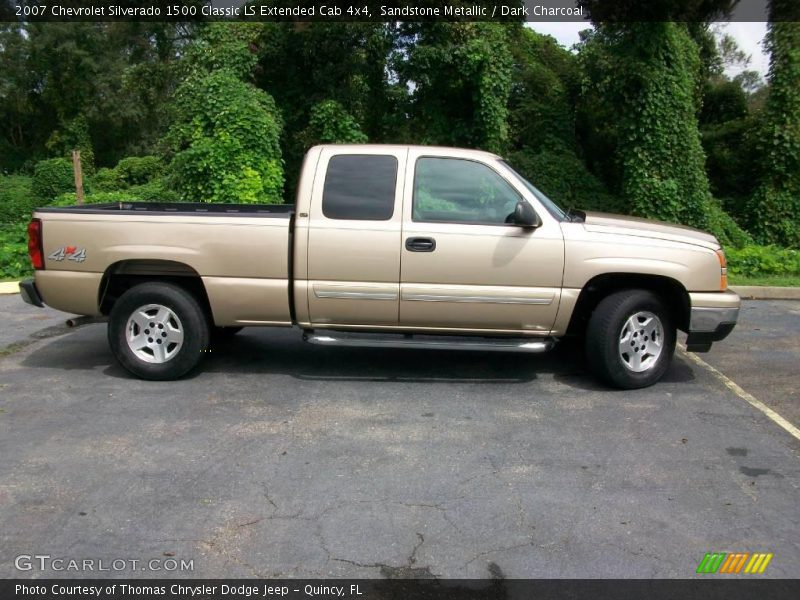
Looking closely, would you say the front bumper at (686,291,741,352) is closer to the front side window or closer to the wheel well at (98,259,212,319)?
the front side window

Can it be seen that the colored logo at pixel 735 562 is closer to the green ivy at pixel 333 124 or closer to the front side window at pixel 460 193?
the front side window at pixel 460 193

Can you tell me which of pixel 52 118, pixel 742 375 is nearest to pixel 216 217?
pixel 742 375

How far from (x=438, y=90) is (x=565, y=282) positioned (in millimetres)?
10444

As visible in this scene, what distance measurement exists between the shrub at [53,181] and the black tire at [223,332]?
66.6 feet

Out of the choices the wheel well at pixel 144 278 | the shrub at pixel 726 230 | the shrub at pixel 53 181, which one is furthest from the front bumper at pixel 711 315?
the shrub at pixel 53 181

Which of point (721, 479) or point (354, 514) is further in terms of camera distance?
point (721, 479)

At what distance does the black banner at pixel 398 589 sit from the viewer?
10.8 ft

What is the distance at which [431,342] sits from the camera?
6.11 metres

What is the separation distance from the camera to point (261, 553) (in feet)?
11.9

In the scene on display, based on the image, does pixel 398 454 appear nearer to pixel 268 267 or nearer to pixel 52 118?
pixel 268 267

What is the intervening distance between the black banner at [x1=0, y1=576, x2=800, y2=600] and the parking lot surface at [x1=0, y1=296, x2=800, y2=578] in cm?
7

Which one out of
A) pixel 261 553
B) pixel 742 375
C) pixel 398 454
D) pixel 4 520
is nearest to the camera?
pixel 261 553

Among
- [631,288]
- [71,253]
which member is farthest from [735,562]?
[71,253]

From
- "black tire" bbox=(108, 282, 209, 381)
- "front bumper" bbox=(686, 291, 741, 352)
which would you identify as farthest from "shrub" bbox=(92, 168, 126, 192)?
"front bumper" bbox=(686, 291, 741, 352)
